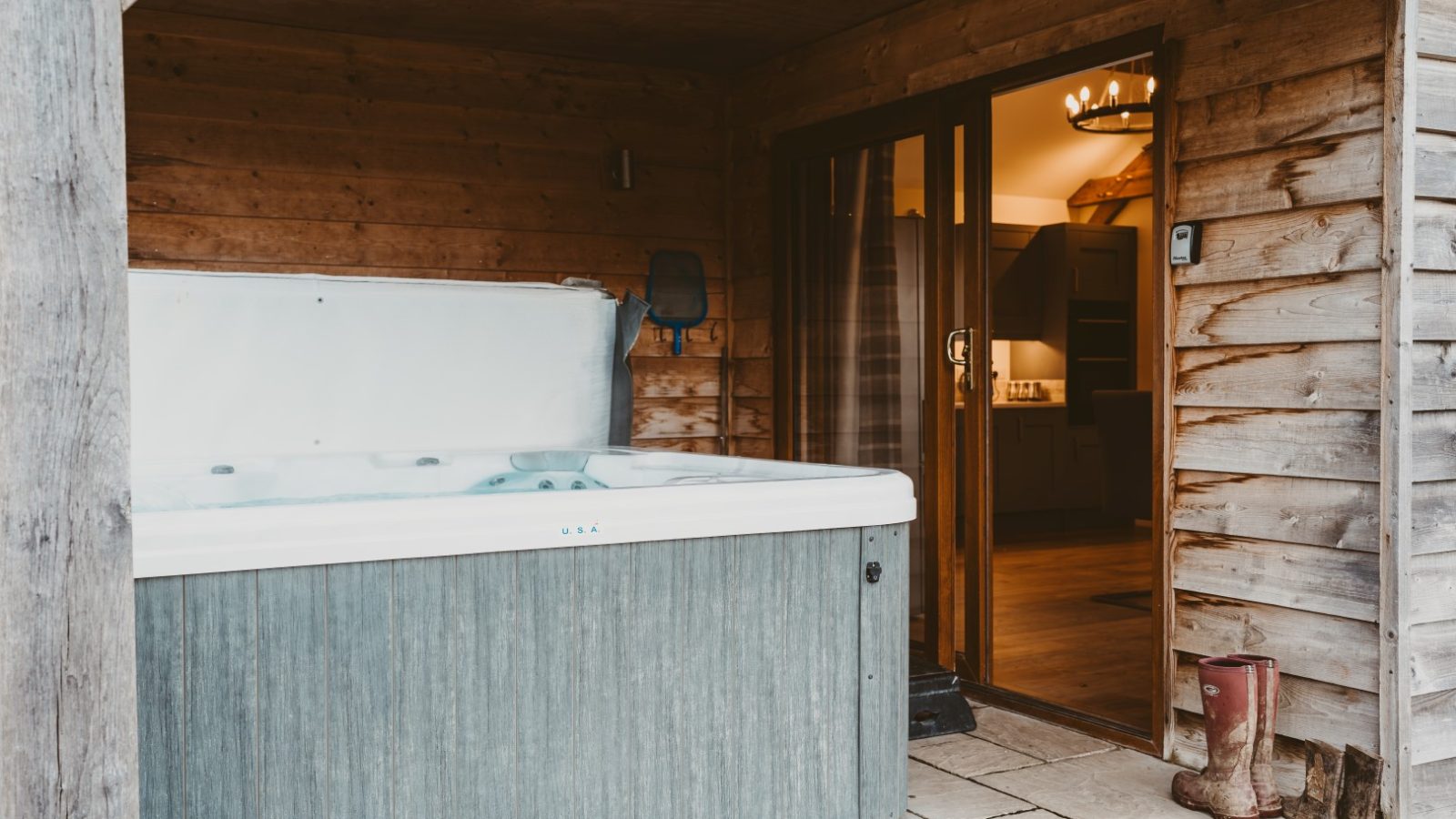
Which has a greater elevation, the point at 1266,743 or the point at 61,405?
Answer: the point at 61,405

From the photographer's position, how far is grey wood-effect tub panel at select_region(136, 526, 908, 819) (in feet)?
5.73

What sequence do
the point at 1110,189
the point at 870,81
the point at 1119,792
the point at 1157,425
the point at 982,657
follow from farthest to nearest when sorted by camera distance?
the point at 1110,189, the point at 870,81, the point at 982,657, the point at 1157,425, the point at 1119,792

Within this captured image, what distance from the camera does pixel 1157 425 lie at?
2990 mm

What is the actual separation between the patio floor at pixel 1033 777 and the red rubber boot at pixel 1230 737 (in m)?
0.09

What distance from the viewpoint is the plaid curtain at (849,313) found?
404 cm

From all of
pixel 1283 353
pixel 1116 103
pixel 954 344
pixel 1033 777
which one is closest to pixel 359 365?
pixel 954 344

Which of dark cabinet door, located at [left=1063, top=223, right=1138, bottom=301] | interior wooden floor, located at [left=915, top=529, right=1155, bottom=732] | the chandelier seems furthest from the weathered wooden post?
dark cabinet door, located at [left=1063, top=223, right=1138, bottom=301]

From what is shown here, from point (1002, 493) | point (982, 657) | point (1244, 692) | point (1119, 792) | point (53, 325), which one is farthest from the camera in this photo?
point (1002, 493)

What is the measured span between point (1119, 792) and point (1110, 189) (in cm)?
509

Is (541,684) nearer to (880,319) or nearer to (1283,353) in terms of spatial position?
(1283,353)

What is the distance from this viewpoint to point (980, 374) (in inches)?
140

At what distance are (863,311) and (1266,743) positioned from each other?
196 cm

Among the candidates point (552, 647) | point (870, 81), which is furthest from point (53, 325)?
point (870, 81)

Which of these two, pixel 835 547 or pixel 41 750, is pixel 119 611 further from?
pixel 835 547
